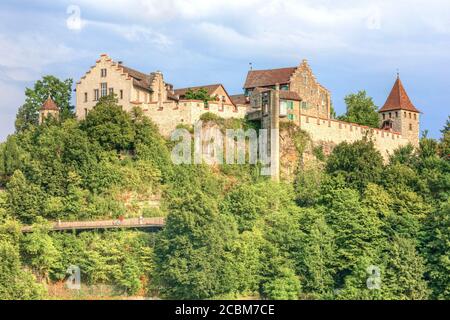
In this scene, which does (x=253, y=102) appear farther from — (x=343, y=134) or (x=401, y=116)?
(x=401, y=116)

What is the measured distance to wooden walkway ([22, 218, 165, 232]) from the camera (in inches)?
2901

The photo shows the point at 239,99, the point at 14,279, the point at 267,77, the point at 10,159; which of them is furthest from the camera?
the point at 267,77

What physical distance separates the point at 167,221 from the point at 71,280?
6.31 metres

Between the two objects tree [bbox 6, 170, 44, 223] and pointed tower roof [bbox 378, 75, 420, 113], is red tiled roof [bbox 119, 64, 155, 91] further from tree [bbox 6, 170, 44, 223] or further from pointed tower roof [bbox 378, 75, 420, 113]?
pointed tower roof [bbox 378, 75, 420, 113]

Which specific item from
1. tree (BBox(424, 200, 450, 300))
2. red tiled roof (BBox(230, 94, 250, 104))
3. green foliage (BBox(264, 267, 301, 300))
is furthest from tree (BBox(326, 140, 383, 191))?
red tiled roof (BBox(230, 94, 250, 104))

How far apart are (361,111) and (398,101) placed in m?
2.75

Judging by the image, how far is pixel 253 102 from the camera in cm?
8275

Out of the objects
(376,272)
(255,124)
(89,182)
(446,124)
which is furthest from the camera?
(446,124)

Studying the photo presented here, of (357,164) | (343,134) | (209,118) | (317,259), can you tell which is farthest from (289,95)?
(317,259)

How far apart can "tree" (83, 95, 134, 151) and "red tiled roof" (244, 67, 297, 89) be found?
13.0 metres

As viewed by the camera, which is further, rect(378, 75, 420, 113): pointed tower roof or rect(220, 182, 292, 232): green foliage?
rect(378, 75, 420, 113): pointed tower roof
